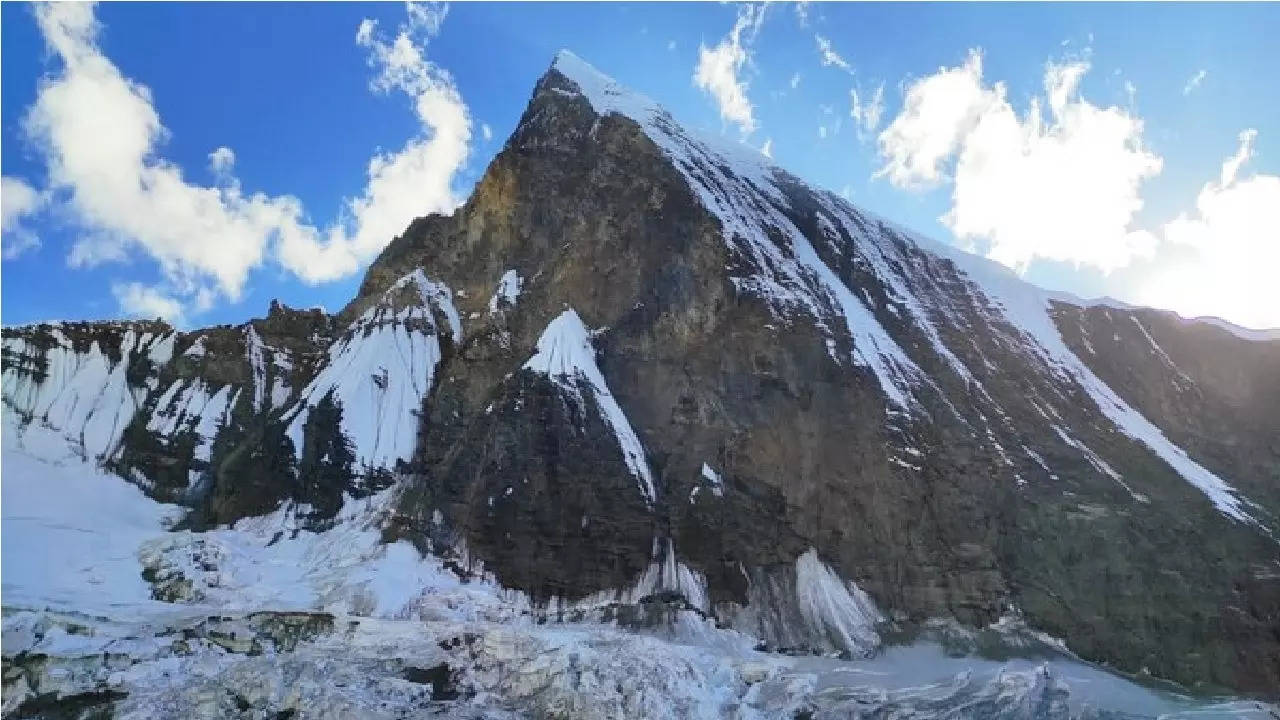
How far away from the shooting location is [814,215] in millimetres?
71688

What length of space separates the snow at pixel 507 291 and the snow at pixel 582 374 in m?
6.15

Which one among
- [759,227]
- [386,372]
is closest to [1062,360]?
[759,227]

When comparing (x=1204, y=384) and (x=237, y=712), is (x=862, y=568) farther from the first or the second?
(x=1204, y=384)

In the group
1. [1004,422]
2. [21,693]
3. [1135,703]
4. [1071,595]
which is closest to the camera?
[21,693]

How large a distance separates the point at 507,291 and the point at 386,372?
9.81 metres

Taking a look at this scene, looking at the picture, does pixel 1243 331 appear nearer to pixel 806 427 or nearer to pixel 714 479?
pixel 806 427

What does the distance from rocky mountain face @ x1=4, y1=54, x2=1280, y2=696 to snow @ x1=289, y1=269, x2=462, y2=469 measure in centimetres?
21

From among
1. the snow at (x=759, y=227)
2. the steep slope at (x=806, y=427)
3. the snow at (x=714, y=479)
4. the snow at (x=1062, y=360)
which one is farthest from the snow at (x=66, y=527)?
the snow at (x=1062, y=360)

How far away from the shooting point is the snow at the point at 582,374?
A: 52406mm

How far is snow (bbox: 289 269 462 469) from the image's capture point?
57500 mm

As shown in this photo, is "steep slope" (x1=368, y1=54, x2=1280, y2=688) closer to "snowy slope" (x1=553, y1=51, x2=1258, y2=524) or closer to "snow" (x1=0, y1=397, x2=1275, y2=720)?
"snowy slope" (x1=553, y1=51, x2=1258, y2=524)

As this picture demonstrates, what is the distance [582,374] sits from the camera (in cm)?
5497

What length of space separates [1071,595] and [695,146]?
136 feet

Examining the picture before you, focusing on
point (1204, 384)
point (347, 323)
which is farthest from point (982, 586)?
point (347, 323)
